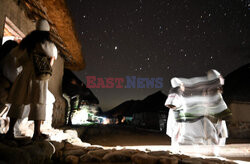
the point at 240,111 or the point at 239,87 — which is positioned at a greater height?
the point at 239,87

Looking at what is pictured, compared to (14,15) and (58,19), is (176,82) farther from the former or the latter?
(14,15)

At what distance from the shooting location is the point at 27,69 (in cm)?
226

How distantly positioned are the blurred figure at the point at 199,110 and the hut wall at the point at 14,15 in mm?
3769

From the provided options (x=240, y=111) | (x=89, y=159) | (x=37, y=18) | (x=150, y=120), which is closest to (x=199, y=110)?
(x=89, y=159)

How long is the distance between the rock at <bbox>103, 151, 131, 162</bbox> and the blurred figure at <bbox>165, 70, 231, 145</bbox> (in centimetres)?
178

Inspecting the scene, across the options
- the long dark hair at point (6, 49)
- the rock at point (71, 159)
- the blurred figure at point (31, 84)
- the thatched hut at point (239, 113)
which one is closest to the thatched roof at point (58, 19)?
the long dark hair at point (6, 49)

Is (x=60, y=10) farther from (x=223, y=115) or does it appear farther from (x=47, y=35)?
(x=223, y=115)

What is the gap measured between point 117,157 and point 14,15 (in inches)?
144

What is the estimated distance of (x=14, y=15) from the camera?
381 cm

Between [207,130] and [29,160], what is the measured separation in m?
3.23

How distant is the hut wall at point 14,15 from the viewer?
3328mm

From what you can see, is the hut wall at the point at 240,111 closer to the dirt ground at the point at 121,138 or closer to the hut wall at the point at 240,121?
the hut wall at the point at 240,121

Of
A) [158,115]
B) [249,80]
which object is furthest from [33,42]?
[158,115]

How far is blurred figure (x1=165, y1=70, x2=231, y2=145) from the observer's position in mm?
3510
